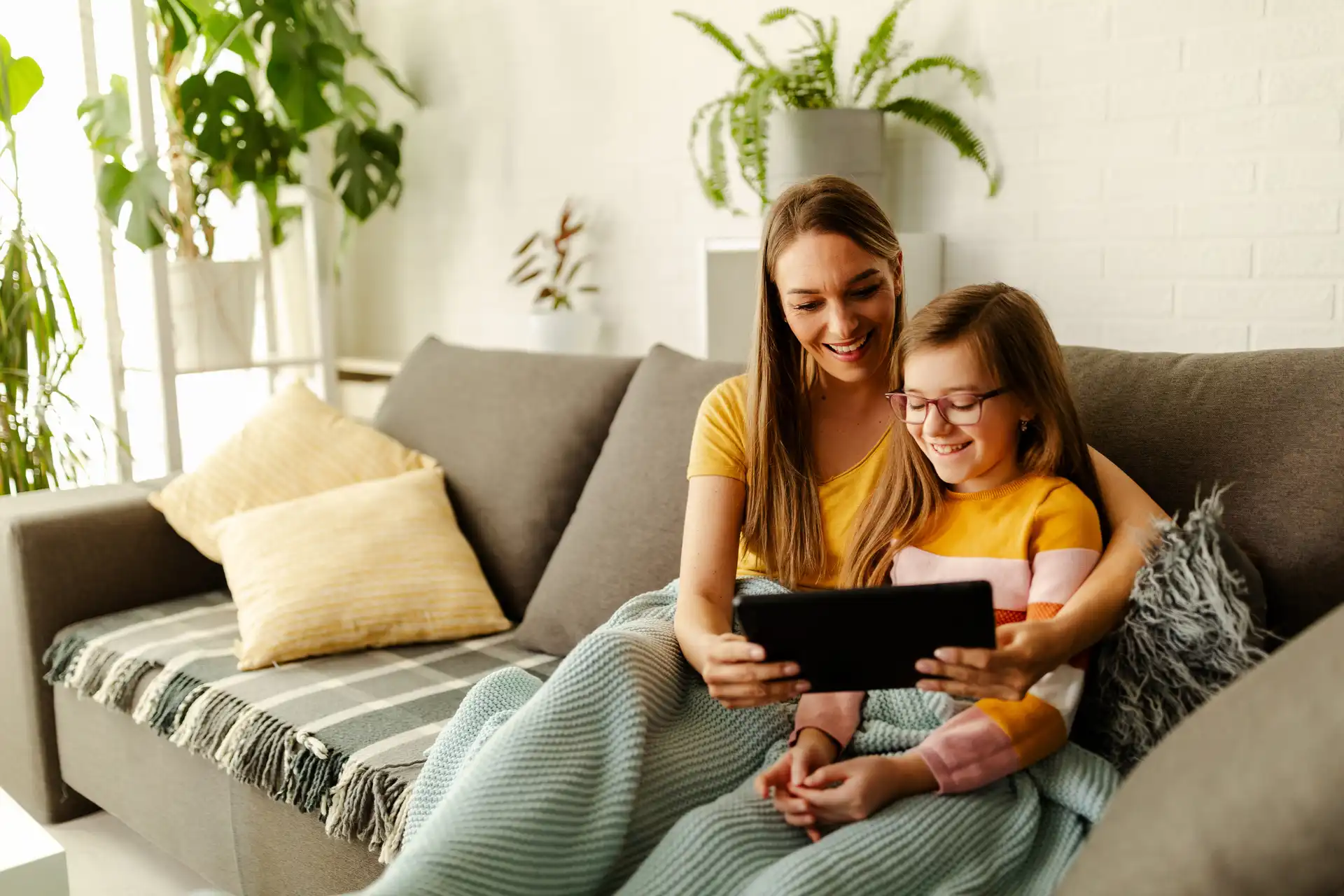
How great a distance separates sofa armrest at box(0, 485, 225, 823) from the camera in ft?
6.91

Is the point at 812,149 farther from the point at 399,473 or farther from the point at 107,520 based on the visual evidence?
the point at 107,520

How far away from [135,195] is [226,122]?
0.59 metres

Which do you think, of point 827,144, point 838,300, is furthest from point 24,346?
point 838,300

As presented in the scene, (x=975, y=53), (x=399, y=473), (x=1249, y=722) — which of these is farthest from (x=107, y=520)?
(x=1249, y=722)

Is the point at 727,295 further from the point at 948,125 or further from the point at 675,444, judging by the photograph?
the point at 675,444

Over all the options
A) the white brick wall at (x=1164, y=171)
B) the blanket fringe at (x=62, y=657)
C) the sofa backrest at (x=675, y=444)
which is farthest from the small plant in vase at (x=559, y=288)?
the blanket fringe at (x=62, y=657)

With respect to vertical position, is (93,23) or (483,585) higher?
(93,23)

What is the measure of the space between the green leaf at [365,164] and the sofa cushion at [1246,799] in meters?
3.11

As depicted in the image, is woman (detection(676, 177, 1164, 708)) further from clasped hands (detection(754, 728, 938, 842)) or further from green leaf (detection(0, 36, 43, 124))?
green leaf (detection(0, 36, 43, 124))

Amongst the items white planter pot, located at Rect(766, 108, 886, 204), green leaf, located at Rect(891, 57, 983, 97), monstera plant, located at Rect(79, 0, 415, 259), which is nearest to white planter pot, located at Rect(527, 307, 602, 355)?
monstera plant, located at Rect(79, 0, 415, 259)

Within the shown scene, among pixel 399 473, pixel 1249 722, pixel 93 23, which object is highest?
pixel 93 23

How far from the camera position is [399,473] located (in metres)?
2.26

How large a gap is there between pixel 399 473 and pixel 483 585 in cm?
33

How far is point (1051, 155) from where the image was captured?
231 centimetres
